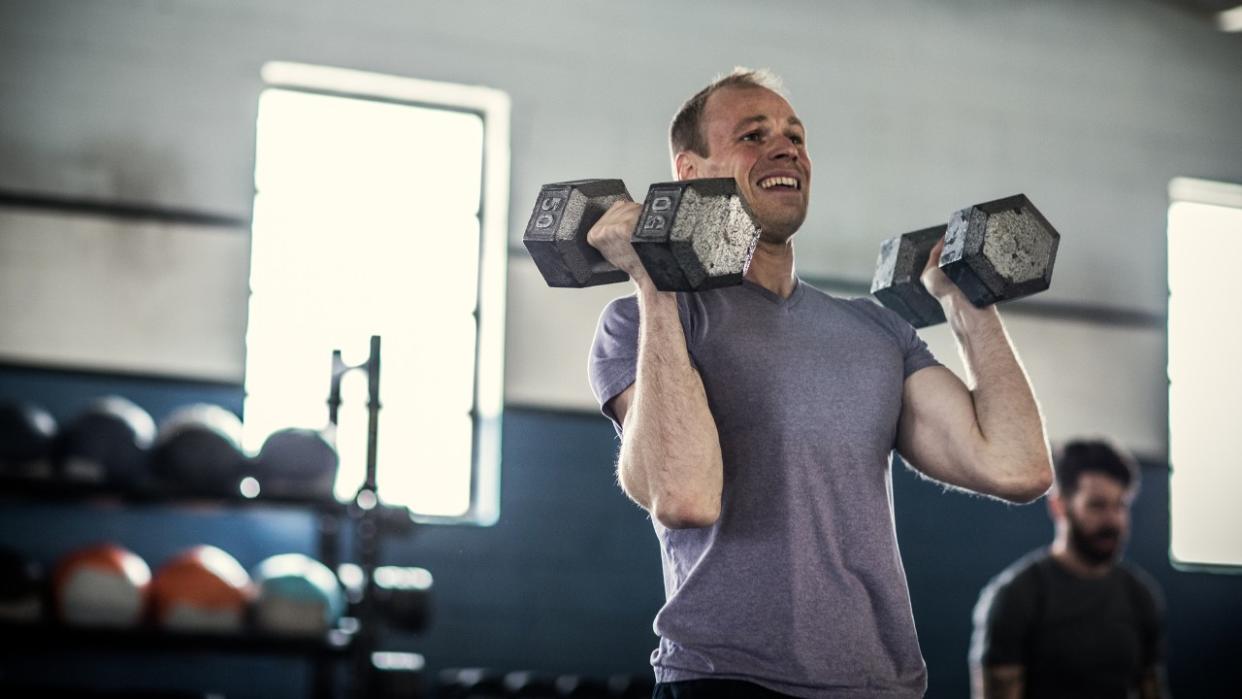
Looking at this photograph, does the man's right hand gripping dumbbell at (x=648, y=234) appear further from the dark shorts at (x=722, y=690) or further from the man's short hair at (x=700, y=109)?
the dark shorts at (x=722, y=690)

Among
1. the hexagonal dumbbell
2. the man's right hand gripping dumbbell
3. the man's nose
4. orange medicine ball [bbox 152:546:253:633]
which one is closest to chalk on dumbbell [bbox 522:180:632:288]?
the man's right hand gripping dumbbell

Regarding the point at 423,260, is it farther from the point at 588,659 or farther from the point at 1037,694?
the point at 1037,694

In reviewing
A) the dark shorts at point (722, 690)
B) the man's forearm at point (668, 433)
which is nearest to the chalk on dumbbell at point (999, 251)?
the man's forearm at point (668, 433)

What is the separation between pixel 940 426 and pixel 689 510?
449 millimetres

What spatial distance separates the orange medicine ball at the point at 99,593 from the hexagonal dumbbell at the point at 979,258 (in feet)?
7.11

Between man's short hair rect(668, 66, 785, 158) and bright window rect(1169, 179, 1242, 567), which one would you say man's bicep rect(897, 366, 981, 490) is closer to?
man's short hair rect(668, 66, 785, 158)

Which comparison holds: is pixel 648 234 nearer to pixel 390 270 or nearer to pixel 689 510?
pixel 689 510

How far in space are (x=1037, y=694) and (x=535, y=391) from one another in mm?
2042

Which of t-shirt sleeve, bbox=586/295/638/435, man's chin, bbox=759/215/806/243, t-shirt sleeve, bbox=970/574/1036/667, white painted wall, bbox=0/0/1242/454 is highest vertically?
white painted wall, bbox=0/0/1242/454

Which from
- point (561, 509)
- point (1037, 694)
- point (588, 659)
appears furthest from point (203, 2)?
point (1037, 694)

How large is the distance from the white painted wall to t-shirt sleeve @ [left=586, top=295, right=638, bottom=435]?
9.88ft

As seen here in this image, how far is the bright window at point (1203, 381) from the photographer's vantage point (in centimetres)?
591

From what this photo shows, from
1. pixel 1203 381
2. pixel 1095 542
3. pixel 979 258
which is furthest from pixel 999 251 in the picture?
pixel 1203 381

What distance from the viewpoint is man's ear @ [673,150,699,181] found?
2107mm
